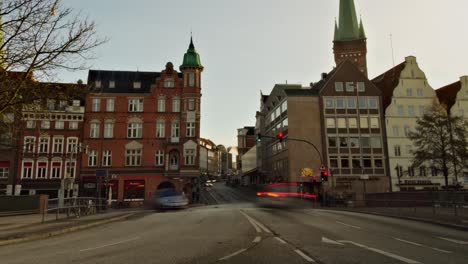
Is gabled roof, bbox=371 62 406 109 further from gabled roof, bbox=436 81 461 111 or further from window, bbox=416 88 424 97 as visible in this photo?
gabled roof, bbox=436 81 461 111

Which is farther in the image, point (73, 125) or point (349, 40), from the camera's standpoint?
point (349, 40)

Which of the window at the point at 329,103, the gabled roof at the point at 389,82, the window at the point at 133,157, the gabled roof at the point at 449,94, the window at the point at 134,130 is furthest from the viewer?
the gabled roof at the point at 389,82

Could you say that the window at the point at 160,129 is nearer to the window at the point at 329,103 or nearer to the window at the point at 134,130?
the window at the point at 134,130

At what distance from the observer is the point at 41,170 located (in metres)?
46.4

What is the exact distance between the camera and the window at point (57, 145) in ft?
156

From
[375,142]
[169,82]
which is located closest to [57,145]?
[169,82]

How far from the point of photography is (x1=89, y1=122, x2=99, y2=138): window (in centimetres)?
4794

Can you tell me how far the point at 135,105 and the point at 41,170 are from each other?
14916 mm

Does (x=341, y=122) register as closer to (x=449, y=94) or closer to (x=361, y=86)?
(x=361, y=86)

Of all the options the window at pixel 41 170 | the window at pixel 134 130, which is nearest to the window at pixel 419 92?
the window at pixel 134 130

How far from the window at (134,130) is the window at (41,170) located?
11585 millimetres

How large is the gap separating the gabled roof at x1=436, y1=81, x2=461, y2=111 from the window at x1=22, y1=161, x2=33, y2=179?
59.9m

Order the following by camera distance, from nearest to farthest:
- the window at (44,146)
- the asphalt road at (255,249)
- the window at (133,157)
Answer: the asphalt road at (255,249) → the window at (44,146) → the window at (133,157)

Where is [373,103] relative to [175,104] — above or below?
above
